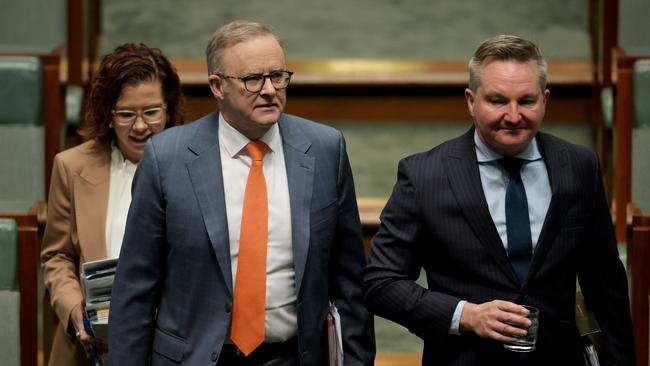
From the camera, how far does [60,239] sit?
2361 mm

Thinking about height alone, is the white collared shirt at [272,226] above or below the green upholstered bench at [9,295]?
above

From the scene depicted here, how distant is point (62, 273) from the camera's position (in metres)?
2.33

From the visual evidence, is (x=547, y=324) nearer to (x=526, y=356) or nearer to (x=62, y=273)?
(x=526, y=356)

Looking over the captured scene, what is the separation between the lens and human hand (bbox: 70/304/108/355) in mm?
2218

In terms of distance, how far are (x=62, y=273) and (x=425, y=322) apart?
29.7 inches

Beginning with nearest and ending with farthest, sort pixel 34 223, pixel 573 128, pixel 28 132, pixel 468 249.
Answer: pixel 468 249, pixel 34 223, pixel 28 132, pixel 573 128

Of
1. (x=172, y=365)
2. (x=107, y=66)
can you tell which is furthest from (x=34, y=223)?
(x=172, y=365)

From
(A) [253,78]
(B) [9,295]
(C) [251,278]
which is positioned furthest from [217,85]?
(B) [9,295]

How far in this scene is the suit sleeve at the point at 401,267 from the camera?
75.0 inches

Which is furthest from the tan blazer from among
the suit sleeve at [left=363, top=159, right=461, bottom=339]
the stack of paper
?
the suit sleeve at [left=363, top=159, right=461, bottom=339]

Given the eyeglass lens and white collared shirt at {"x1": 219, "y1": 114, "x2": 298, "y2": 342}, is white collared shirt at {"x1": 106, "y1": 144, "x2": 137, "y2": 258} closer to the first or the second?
the eyeglass lens

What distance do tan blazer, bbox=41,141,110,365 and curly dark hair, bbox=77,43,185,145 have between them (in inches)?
1.9

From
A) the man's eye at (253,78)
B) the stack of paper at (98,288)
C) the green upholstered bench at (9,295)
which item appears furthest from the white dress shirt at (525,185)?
the green upholstered bench at (9,295)

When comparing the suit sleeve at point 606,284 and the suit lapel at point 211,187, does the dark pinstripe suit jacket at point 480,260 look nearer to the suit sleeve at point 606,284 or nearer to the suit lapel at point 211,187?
the suit sleeve at point 606,284
